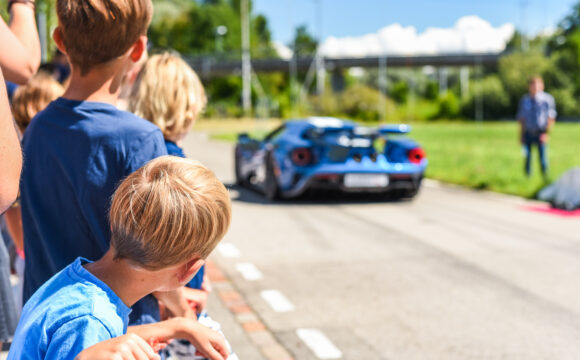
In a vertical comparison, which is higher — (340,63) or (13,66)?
(340,63)

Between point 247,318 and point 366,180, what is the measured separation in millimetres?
5675

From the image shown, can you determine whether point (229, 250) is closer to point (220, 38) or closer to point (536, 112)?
point (536, 112)

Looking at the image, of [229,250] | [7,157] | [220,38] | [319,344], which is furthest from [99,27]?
[220,38]

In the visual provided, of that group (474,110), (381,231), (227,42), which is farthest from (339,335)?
(227,42)

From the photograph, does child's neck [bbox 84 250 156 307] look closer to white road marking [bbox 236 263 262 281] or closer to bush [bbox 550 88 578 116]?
white road marking [bbox 236 263 262 281]

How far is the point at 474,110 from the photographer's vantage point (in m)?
78.3

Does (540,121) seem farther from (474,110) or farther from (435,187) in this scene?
(474,110)

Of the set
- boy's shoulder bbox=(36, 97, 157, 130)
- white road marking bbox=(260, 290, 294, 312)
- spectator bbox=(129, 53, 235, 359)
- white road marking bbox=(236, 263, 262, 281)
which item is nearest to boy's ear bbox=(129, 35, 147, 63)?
boy's shoulder bbox=(36, 97, 157, 130)

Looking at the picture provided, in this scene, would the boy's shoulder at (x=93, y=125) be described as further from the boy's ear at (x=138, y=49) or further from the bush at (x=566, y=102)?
the bush at (x=566, y=102)

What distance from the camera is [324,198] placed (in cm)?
1154

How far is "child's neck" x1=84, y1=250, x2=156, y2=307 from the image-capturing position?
5.78ft

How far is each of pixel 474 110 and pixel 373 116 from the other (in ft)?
38.2

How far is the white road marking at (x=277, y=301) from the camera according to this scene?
523cm

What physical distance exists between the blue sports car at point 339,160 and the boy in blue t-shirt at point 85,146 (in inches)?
311
